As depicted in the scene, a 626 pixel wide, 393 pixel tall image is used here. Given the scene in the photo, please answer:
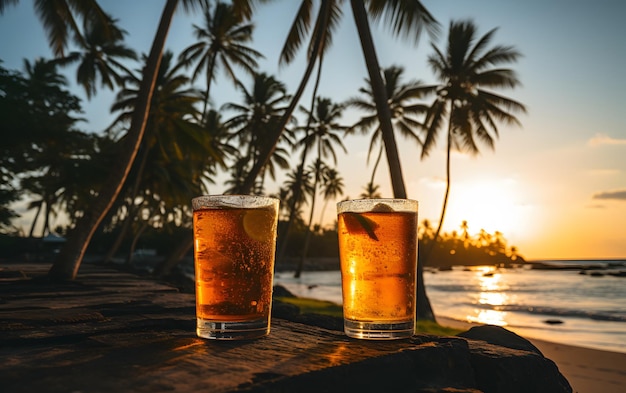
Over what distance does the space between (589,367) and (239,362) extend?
739 centimetres

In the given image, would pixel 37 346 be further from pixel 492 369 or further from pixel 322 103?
pixel 322 103

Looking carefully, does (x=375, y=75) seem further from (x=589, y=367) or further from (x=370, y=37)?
(x=589, y=367)

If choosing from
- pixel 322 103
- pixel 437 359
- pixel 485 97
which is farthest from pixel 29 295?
pixel 322 103

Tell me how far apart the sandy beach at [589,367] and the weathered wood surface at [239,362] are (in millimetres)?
5184

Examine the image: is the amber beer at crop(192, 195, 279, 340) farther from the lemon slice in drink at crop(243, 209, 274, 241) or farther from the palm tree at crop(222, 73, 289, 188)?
the palm tree at crop(222, 73, 289, 188)

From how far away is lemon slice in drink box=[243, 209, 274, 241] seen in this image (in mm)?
1473

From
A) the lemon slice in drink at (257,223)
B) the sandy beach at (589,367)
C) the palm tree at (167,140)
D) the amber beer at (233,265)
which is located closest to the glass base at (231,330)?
the amber beer at (233,265)

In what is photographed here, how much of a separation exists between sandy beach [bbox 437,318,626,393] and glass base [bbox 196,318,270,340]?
590 cm

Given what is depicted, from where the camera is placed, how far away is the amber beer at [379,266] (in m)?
1.41

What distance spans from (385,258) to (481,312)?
1504 centimetres

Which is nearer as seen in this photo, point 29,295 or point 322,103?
point 29,295

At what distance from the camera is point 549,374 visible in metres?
1.70

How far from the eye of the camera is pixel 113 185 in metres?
6.12

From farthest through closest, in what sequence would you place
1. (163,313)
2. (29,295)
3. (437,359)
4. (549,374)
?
1. (29,295)
2. (163,313)
3. (549,374)
4. (437,359)
